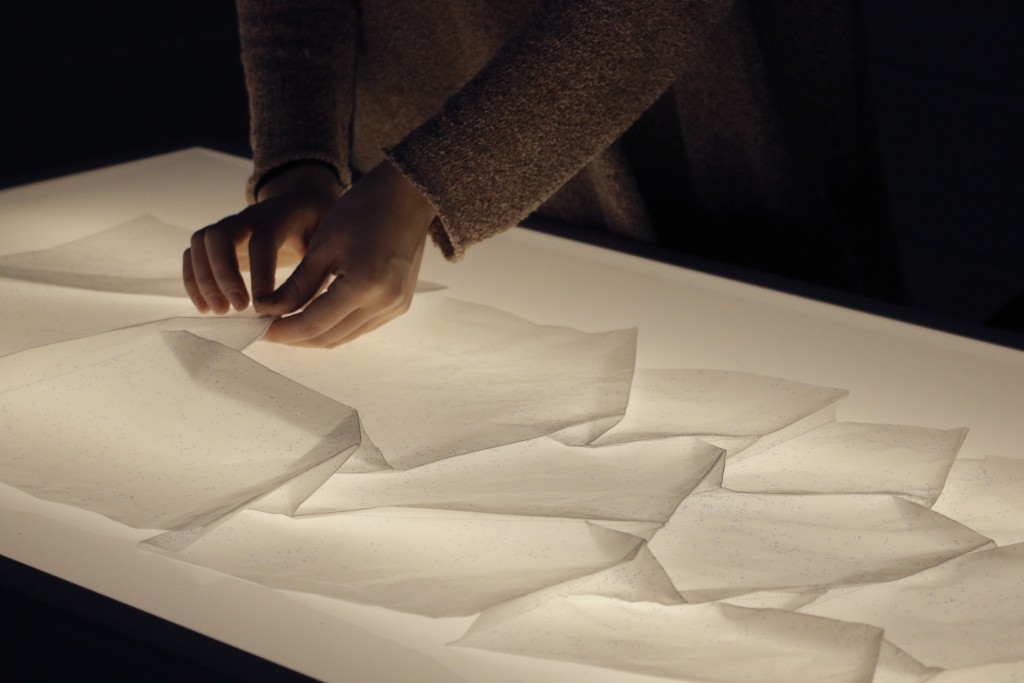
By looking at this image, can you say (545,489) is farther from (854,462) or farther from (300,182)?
(300,182)

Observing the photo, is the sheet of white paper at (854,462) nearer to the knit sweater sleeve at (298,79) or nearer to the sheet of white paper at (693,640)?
the sheet of white paper at (693,640)

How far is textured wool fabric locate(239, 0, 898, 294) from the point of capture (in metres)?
0.77

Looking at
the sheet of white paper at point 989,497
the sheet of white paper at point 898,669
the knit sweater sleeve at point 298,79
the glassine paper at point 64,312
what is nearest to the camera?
the sheet of white paper at point 898,669

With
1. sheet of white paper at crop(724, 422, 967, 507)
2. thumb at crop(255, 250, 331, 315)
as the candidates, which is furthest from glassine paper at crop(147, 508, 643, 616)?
thumb at crop(255, 250, 331, 315)

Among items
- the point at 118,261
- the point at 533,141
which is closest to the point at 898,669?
the point at 533,141

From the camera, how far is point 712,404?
602 millimetres

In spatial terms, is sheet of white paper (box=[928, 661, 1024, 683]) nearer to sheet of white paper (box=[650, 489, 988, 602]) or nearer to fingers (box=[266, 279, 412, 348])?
sheet of white paper (box=[650, 489, 988, 602])

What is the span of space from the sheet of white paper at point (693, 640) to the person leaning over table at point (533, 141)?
11.1 inches

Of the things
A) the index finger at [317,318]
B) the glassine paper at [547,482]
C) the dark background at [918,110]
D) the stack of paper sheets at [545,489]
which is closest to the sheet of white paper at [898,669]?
the stack of paper sheets at [545,489]

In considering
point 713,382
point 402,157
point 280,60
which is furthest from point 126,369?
point 280,60

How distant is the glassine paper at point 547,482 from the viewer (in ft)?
1.61

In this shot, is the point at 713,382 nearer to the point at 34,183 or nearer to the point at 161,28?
the point at 34,183

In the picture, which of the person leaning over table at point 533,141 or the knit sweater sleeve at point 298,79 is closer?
the person leaning over table at point 533,141

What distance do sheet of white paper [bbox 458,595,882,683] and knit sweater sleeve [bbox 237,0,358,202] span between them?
1.78 feet
